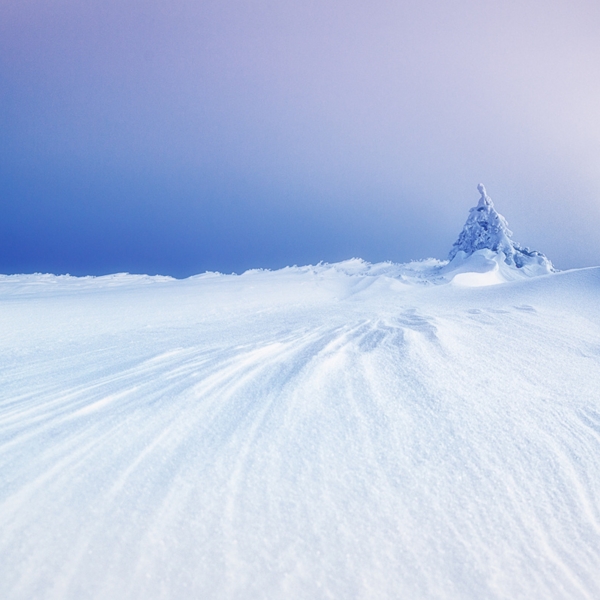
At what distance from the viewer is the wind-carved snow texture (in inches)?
761

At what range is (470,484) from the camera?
1.81m

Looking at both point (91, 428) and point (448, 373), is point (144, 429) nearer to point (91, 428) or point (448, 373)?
point (91, 428)

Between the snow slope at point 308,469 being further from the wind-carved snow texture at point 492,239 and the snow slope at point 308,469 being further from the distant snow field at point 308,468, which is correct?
the wind-carved snow texture at point 492,239

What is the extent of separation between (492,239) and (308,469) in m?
20.5

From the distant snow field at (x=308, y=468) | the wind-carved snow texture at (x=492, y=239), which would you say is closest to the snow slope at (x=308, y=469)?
the distant snow field at (x=308, y=468)

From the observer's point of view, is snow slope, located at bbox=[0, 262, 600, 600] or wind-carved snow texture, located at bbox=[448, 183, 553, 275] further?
wind-carved snow texture, located at bbox=[448, 183, 553, 275]

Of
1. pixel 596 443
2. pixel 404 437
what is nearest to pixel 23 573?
pixel 404 437

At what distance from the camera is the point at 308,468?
1.95 metres

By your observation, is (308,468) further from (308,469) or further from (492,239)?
(492,239)

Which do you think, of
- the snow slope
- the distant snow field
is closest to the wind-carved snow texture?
the distant snow field

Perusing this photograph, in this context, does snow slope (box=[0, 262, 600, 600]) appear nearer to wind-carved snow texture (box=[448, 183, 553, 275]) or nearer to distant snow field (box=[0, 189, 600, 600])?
distant snow field (box=[0, 189, 600, 600])

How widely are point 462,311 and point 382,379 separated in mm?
3329

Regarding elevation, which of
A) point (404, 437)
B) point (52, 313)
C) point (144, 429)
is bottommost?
point (404, 437)

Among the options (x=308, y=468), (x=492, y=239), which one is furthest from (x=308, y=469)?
(x=492, y=239)
